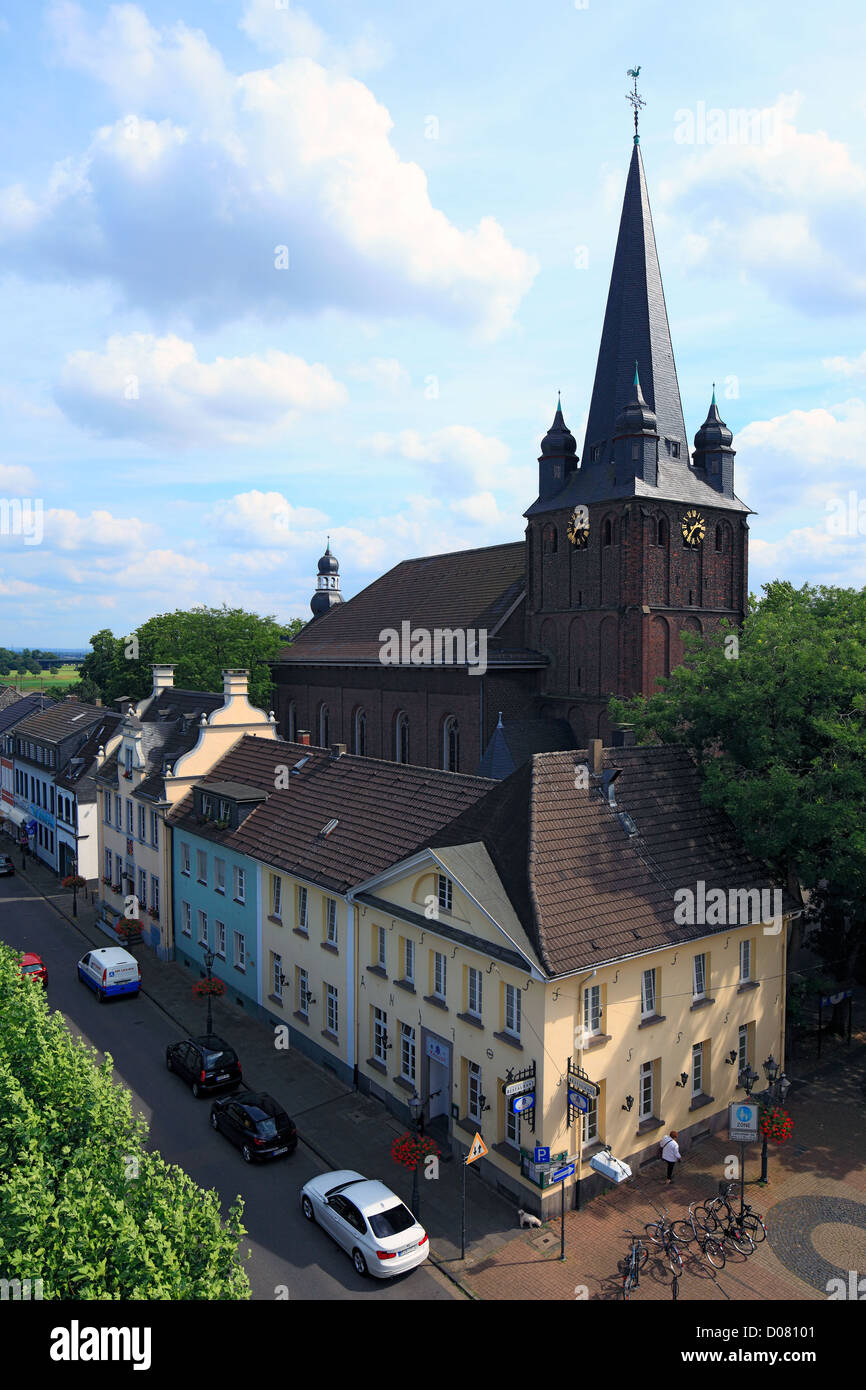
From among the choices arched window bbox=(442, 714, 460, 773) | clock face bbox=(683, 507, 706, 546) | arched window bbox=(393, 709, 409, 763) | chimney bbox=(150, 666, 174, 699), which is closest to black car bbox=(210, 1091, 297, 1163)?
chimney bbox=(150, 666, 174, 699)

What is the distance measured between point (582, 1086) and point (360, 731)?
45.0 meters

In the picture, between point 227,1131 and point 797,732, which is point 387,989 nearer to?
point 227,1131

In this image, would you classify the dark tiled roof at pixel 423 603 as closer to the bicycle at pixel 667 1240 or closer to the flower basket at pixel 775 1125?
the flower basket at pixel 775 1125

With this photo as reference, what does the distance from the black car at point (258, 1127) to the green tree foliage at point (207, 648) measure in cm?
4943

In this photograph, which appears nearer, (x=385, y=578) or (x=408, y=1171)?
(x=408, y=1171)

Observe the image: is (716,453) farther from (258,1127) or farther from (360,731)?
(258,1127)

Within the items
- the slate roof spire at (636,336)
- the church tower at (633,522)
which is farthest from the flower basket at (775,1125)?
the slate roof spire at (636,336)

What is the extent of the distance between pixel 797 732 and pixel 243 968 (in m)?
20.0

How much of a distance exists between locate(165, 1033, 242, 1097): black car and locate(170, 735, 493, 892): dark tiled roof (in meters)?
5.43

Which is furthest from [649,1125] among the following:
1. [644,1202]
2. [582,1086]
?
[582,1086]

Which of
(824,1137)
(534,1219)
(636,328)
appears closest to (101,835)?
(534,1219)

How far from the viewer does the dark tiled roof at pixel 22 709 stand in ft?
225

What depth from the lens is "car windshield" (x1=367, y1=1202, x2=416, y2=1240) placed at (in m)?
17.2

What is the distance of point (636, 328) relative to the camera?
1858 inches
